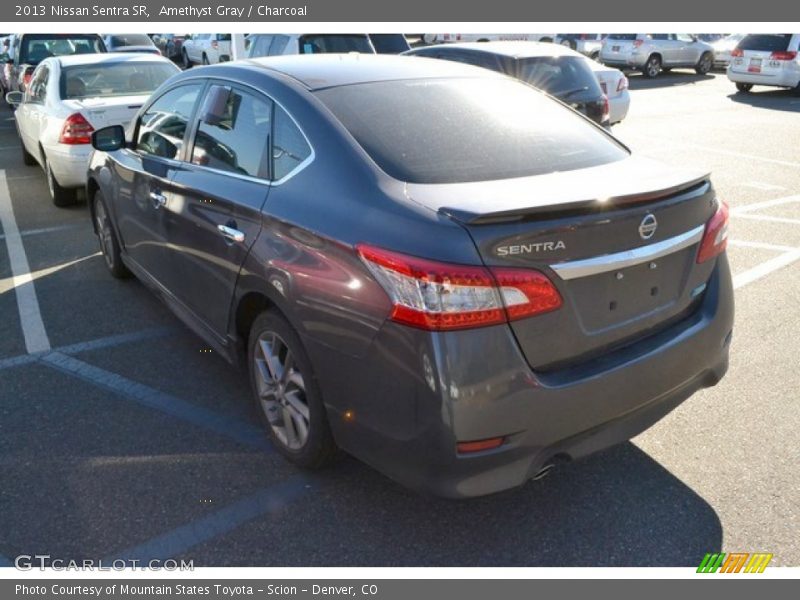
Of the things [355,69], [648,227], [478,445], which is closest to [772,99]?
[355,69]

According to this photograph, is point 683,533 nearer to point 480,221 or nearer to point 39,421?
point 480,221

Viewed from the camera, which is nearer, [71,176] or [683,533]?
[683,533]

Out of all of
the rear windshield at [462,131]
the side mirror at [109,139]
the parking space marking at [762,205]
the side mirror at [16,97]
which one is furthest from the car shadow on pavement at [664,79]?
the rear windshield at [462,131]

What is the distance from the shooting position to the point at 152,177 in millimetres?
4156

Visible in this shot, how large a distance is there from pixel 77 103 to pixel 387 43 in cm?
708

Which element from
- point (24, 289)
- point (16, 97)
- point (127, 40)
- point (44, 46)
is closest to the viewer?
point (24, 289)

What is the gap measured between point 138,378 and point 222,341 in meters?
0.78

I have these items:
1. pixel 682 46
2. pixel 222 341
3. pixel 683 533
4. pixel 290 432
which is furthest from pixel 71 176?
pixel 682 46

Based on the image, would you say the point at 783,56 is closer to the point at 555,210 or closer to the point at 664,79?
the point at 664,79

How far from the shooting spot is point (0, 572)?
2.65 metres

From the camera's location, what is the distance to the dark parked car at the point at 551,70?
838cm

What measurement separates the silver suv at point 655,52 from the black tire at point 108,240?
19990 mm

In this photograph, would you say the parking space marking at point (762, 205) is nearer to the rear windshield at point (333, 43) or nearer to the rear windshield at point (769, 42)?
the rear windshield at point (333, 43)

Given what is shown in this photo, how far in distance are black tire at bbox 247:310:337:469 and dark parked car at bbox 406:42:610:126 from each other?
6.01 m
